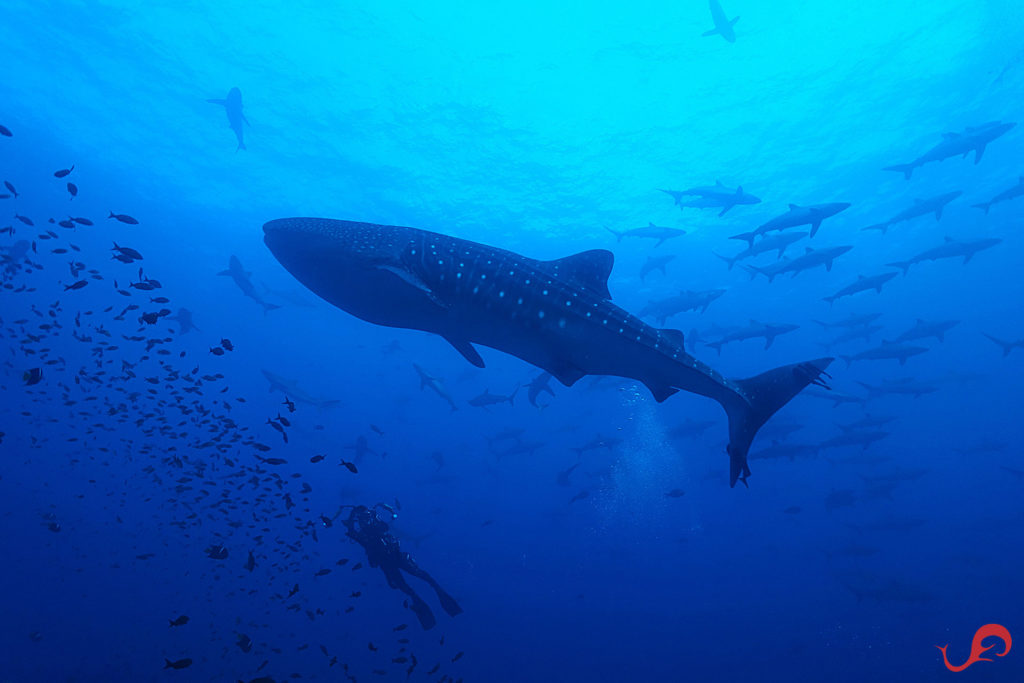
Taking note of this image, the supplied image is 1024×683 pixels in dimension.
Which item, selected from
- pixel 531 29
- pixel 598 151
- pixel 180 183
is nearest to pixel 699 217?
pixel 598 151

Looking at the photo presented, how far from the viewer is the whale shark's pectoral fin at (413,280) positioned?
16.0ft

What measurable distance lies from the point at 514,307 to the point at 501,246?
106ft

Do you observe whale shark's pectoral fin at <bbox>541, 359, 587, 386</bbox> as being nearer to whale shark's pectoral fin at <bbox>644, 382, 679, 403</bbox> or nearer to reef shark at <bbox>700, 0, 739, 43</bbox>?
whale shark's pectoral fin at <bbox>644, 382, 679, 403</bbox>

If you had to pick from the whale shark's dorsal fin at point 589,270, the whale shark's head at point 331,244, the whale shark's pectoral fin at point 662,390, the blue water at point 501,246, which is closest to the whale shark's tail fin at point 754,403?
the whale shark's pectoral fin at point 662,390

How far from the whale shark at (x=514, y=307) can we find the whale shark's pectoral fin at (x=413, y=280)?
2 centimetres

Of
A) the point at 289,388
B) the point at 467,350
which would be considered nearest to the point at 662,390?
the point at 467,350

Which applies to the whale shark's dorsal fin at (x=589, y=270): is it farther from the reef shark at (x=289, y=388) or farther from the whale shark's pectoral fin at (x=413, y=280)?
the reef shark at (x=289, y=388)

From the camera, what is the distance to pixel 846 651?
105ft

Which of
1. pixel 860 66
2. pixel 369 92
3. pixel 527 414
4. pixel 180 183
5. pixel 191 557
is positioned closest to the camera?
pixel 860 66

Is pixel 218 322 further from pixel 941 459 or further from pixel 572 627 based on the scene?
pixel 941 459

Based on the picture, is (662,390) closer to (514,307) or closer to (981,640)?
(514,307)

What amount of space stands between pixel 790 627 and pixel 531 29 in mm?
41942

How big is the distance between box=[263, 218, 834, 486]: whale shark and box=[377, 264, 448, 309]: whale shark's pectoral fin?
2cm

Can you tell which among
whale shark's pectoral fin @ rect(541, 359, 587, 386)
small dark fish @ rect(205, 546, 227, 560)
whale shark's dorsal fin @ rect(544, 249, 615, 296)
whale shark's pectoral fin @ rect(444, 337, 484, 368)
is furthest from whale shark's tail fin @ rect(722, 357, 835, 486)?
small dark fish @ rect(205, 546, 227, 560)
